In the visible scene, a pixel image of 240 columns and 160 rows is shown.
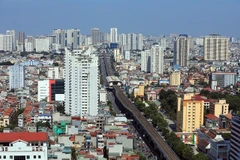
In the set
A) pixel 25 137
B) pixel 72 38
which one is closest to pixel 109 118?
pixel 25 137

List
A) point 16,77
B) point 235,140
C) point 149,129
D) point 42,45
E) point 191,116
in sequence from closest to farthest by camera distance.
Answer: point 235,140, point 191,116, point 149,129, point 16,77, point 42,45

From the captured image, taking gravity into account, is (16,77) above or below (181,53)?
below

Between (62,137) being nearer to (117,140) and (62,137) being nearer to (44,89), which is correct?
(117,140)

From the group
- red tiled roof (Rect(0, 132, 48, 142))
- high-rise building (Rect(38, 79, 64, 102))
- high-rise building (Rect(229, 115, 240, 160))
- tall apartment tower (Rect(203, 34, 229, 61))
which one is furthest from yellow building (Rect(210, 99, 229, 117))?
tall apartment tower (Rect(203, 34, 229, 61))

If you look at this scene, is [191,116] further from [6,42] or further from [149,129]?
[6,42]

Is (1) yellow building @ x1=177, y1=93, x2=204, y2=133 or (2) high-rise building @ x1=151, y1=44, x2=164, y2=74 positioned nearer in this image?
(1) yellow building @ x1=177, y1=93, x2=204, y2=133

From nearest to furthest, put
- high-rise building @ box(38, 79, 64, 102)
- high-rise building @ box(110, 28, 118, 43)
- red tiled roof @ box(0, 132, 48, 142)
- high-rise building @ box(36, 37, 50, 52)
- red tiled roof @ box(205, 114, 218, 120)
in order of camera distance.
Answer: red tiled roof @ box(0, 132, 48, 142), red tiled roof @ box(205, 114, 218, 120), high-rise building @ box(38, 79, 64, 102), high-rise building @ box(36, 37, 50, 52), high-rise building @ box(110, 28, 118, 43)

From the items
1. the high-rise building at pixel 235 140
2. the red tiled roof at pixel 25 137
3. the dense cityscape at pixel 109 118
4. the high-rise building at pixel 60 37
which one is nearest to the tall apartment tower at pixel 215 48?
the dense cityscape at pixel 109 118

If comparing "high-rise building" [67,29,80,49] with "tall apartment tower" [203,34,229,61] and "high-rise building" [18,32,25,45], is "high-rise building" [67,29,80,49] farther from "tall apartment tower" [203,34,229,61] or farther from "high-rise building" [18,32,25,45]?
"tall apartment tower" [203,34,229,61]
